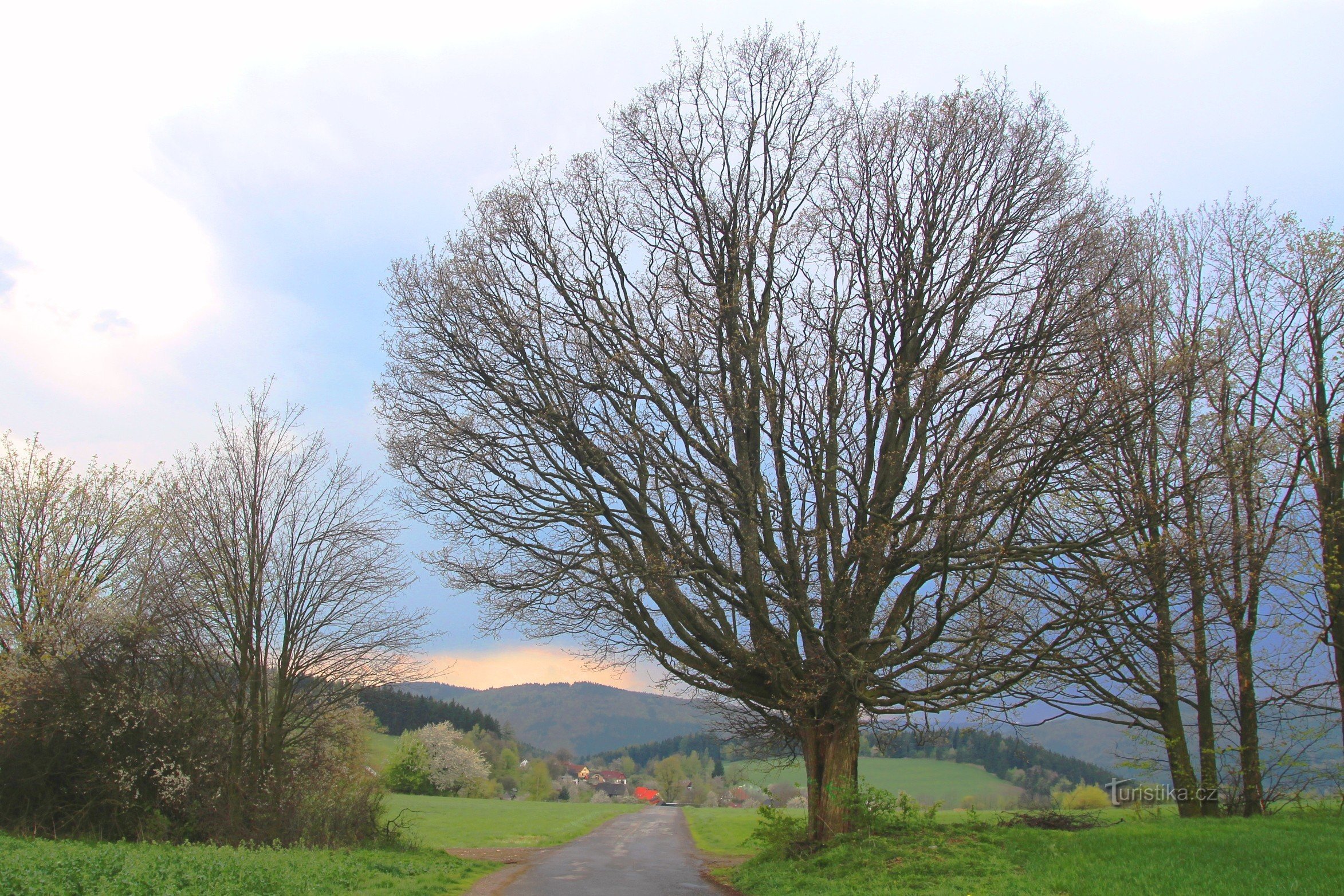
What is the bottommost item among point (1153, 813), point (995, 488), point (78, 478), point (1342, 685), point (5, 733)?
point (1153, 813)

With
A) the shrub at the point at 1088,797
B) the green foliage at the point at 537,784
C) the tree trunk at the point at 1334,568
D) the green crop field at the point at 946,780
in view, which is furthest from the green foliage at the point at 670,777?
the tree trunk at the point at 1334,568

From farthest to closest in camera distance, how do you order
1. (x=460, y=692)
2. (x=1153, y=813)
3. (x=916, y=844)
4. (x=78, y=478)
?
(x=460, y=692) < (x=78, y=478) < (x=1153, y=813) < (x=916, y=844)

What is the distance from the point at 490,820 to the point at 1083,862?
38645mm

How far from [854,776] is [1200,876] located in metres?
5.84

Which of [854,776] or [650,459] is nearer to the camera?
[650,459]

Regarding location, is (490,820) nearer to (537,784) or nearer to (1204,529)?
(1204,529)

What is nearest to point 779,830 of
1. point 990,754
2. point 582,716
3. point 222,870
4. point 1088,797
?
point 222,870

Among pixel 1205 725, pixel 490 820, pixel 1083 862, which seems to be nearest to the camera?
pixel 1083 862

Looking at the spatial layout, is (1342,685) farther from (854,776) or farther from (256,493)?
(256,493)

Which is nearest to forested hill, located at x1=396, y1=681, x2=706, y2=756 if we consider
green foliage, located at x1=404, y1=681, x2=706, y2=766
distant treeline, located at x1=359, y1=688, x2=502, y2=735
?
green foliage, located at x1=404, y1=681, x2=706, y2=766

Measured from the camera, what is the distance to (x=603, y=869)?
720 inches

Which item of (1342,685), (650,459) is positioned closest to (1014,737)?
(1342,685)

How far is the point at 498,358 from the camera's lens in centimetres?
1507

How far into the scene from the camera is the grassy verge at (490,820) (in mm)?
30219
